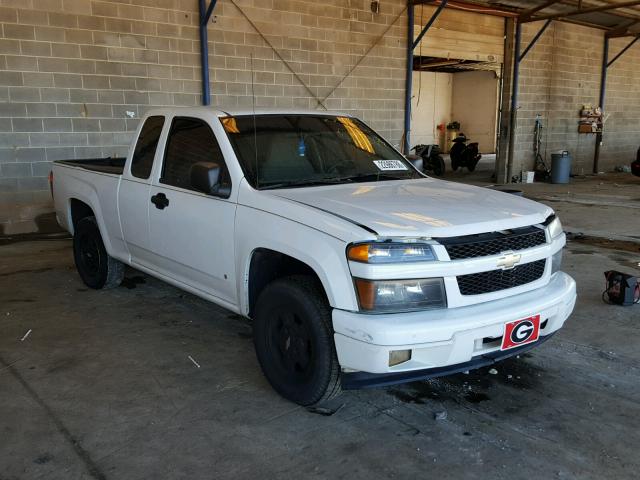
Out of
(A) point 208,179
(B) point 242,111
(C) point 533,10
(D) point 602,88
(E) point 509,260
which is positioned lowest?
(E) point 509,260

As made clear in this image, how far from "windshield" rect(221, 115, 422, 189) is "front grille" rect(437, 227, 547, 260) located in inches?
47.7

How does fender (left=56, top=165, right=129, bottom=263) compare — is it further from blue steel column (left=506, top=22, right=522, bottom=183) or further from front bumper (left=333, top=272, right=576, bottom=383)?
blue steel column (left=506, top=22, right=522, bottom=183)

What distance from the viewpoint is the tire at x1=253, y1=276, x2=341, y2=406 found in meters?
3.02

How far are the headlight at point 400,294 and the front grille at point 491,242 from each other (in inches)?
7.6

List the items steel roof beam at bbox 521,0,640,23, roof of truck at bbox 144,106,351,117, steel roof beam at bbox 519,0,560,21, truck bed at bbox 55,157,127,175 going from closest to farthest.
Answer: roof of truck at bbox 144,106,351,117 → truck bed at bbox 55,157,127,175 → steel roof beam at bbox 521,0,640,23 → steel roof beam at bbox 519,0,560,21

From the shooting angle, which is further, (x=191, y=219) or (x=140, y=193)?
(x=140, y=193)

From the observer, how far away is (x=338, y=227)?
115 inches

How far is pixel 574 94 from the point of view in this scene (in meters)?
17.4

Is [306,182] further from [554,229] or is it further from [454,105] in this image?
[454,105]

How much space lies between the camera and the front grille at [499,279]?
294 cm

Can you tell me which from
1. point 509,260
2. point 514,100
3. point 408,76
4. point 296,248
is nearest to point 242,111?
point 296,248

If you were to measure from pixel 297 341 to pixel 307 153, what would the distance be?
1448 millimetres

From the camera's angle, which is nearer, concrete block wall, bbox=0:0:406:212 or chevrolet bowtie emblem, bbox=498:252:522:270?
chevrolet bowtie emblem, bbox=498:252:522:270

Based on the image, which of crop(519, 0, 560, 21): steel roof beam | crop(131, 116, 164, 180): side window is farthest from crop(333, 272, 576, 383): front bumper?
crop(519, 0, 560, 21): steel roof beam
